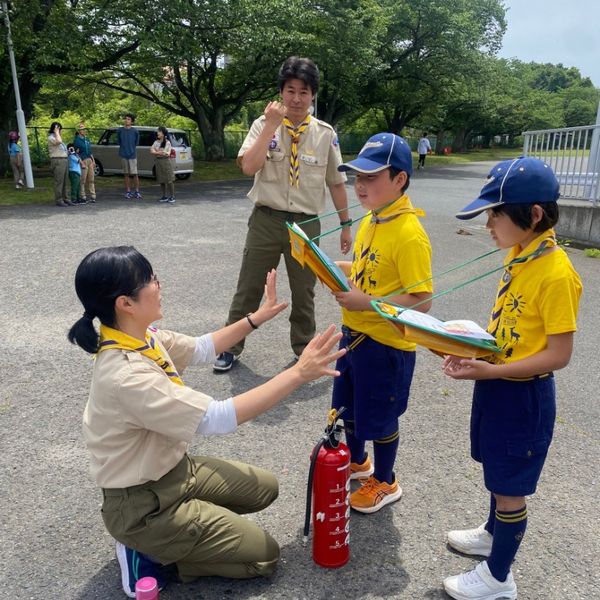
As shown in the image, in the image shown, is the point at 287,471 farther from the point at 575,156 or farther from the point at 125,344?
the point at 575,156

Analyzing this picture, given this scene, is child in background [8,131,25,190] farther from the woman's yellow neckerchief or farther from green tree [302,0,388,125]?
the woman's yellow neckerchief

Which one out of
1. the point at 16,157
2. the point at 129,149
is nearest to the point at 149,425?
the point at 129,149

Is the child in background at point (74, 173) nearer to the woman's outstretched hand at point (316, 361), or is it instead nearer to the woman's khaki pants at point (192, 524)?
the woman's khaki pants at point (192, 524)

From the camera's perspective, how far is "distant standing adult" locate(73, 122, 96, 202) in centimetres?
1219

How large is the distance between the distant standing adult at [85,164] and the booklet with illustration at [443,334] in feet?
39.0

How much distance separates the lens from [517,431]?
1.99 metres

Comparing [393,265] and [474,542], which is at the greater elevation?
[393,265]

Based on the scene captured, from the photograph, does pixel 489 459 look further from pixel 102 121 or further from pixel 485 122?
pixel 485 122

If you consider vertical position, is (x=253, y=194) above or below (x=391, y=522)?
above

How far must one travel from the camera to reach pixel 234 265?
288 inches

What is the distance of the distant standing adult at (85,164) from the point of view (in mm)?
12188

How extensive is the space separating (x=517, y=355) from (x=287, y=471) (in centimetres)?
151

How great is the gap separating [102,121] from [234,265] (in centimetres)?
2887

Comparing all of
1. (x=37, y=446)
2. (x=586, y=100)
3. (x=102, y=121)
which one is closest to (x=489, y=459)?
(x=37, y=446)
